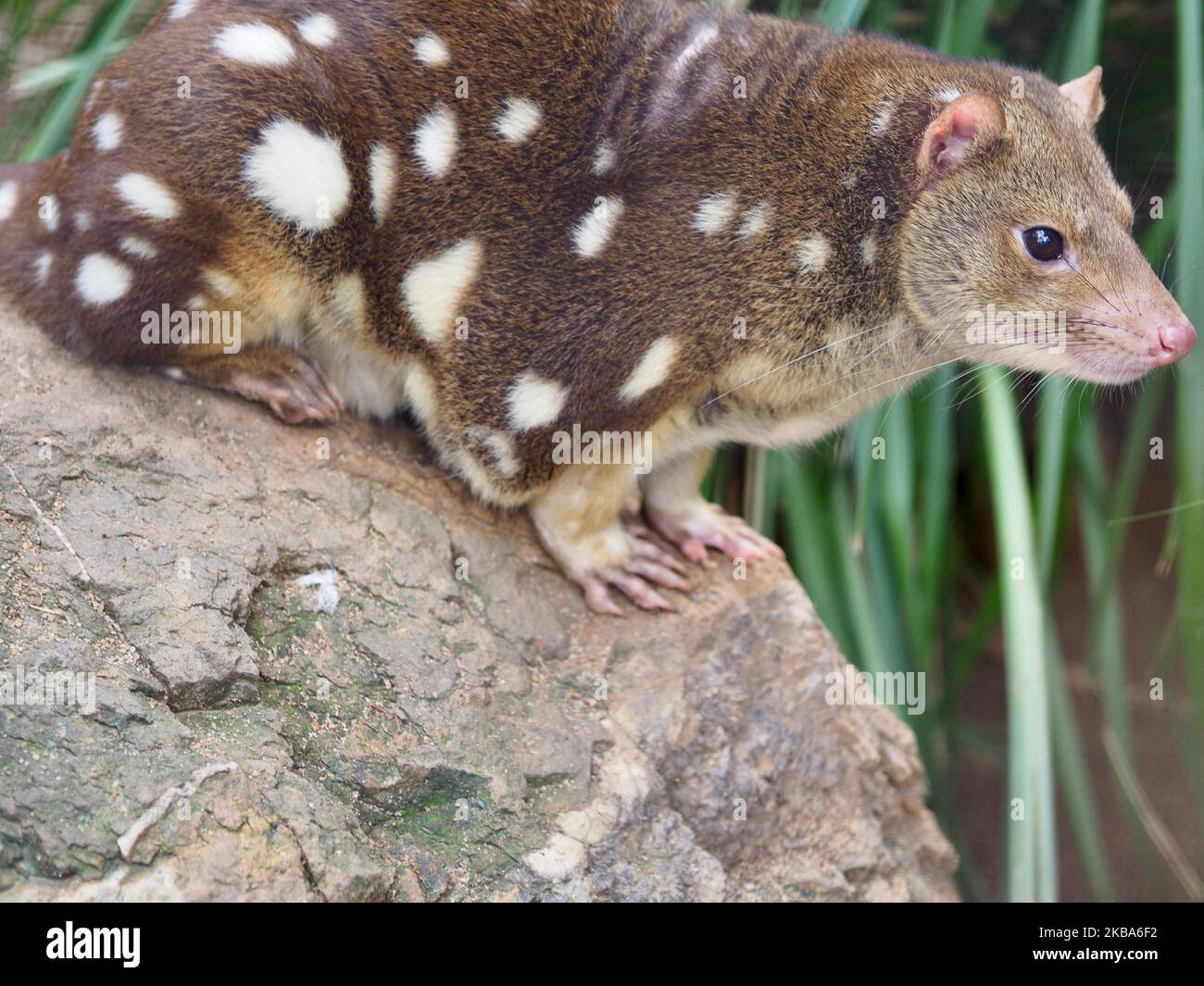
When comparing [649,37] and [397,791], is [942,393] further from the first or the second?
→ [397,791]

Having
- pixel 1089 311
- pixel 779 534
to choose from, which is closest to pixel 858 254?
pixel 1089 311

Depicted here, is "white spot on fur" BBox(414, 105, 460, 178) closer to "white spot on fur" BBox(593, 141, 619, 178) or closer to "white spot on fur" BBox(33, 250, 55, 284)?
"white spot on fur" BBox(593, 141, 619, 178)

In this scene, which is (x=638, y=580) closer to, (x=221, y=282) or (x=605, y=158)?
(x=605, y=158)

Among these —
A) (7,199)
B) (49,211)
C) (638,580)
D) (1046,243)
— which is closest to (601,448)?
(638,580)

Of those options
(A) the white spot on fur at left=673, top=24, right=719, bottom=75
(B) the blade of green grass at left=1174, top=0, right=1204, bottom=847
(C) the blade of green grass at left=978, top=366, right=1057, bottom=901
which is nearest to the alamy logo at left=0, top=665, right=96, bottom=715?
(A) the white spot on fur at left=673, top=24, right=719, bottom=75

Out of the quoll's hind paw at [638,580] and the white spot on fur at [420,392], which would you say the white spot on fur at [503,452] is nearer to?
the white spot on fur at [420,392]
